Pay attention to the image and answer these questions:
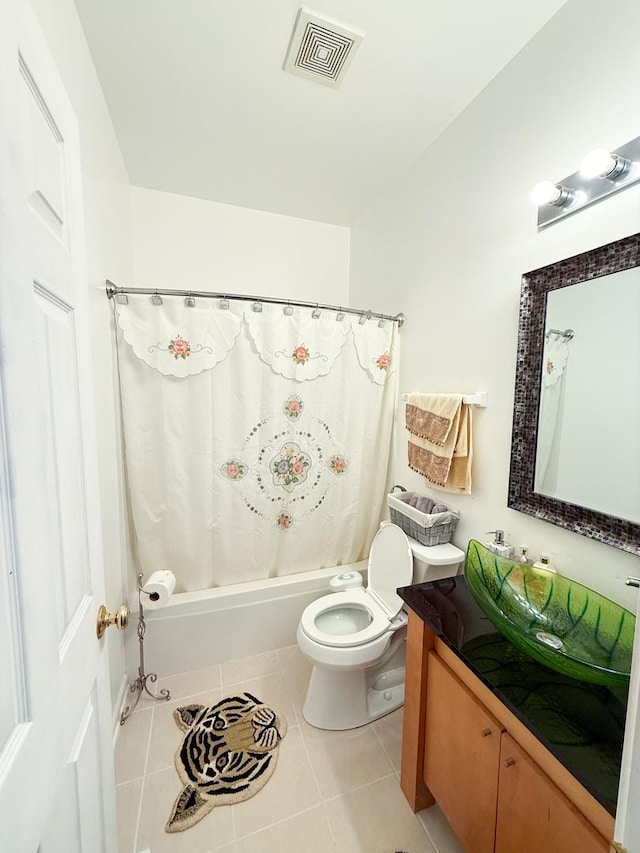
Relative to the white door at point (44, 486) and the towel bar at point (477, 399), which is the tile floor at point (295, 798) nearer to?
the white door at point (44, 486)

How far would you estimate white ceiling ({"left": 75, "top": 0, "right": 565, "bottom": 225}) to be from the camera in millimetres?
1144

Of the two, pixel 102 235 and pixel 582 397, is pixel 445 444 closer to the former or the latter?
pixel 582 397

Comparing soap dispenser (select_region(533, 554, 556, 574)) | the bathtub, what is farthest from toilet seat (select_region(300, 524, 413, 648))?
soap dispenser (select_region(533, 554, 556, 574))

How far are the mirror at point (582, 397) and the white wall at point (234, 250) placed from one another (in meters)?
1.61

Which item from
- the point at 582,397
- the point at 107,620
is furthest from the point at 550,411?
the point at 107,620

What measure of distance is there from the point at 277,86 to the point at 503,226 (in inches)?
42.9

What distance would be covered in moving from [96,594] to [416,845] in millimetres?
1298

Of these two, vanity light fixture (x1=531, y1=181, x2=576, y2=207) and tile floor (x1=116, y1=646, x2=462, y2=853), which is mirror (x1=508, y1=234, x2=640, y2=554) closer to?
vanity light fixture (x1=531, y1=181, x2=576, y2=207)

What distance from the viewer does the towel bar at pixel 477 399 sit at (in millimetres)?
1424

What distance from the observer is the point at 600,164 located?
3.01 ft

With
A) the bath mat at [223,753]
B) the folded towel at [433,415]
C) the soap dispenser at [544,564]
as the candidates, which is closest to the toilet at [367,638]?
the bath mat at [223,753]

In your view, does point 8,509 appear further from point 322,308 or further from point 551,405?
point 322,308

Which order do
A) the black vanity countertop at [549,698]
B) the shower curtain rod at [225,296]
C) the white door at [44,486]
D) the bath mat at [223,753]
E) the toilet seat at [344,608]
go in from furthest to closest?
the shower curtain rod at [225,296] < the toilet seat at [344,608] < the bath mat at [223,753] < the black vanity countertop at [549,698] < the white door at [44,486]

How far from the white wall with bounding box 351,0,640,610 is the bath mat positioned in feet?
3.98
